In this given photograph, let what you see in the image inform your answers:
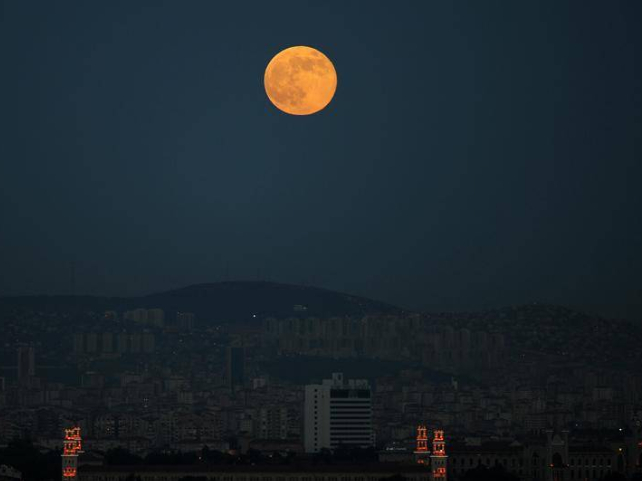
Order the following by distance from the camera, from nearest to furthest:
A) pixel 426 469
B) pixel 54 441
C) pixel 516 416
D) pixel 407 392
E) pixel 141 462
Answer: pixel 426 469 → pixel 141 462 → pixel 54 441 → pixel 516 416 → pixel 407 392

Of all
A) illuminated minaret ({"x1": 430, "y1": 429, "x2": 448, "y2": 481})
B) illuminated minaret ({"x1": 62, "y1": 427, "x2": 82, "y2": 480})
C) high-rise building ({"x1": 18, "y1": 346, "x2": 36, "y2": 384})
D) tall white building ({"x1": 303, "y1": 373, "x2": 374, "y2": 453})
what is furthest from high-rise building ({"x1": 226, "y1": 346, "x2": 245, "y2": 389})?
illuminated minaret ({"x1": 430, "y1": 429, "x2": 448, "y2": 481})

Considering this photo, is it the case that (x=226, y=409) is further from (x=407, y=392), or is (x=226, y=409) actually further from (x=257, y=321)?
(x=257, y=321)

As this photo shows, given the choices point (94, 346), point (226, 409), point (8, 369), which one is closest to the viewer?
point (226, 409)

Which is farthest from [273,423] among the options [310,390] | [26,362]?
[26,362]

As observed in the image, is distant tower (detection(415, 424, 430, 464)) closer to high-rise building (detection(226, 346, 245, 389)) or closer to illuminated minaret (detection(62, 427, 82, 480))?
illuminated minaret (detection(62, 427, 82, 480))

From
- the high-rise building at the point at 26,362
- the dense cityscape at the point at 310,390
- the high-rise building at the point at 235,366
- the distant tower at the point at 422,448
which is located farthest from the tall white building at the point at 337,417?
the high-rise building at the point at 26,362

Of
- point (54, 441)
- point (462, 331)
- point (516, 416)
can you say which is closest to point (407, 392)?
point (462, 331)

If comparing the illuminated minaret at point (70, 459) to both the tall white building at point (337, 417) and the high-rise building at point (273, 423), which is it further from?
the high-rise building at point (273, 423)

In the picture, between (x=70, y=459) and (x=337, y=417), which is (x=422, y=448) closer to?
(x=70, y=459)
